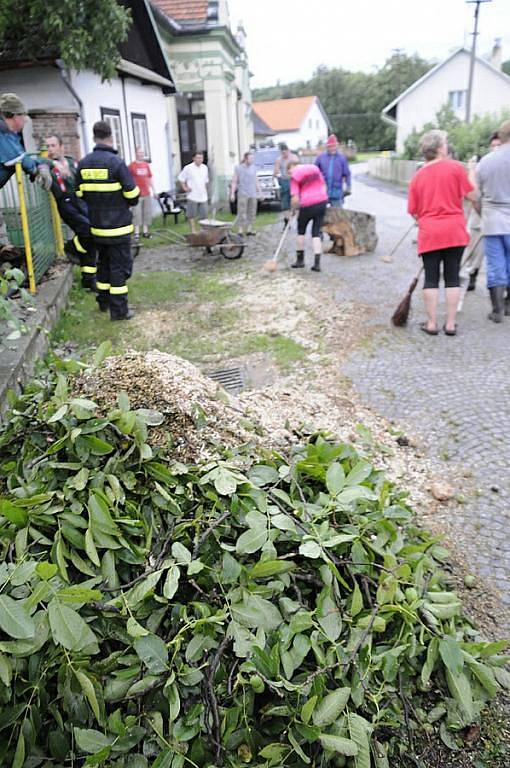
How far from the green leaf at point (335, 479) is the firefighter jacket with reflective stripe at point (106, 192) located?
217 inches

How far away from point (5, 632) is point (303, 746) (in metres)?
0.97

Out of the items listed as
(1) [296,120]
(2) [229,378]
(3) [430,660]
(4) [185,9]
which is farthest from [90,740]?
(1) [296,120]

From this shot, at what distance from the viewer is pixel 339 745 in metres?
2.00

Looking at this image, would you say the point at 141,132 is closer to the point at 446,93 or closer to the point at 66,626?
the point at 66,626

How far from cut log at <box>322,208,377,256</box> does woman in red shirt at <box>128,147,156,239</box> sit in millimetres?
4328

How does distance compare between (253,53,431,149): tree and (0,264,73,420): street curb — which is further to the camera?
(253,53,431,149): tree

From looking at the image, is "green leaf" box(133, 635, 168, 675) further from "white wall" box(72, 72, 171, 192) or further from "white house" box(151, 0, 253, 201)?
"white house" box(151, 0, 253, 201)

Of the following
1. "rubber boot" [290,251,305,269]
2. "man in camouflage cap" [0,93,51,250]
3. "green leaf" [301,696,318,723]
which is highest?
"man in camouflage cap" [0,93,51,250]

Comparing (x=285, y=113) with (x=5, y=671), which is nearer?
(x=5, y=671)

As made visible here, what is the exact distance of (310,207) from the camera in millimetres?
10219

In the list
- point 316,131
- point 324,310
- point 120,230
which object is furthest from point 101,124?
point 316,131

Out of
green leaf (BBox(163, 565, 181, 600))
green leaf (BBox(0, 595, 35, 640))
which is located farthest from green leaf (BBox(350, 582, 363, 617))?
green leaf (BBox(0, 595, 35, 640))

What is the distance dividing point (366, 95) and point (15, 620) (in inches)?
3833

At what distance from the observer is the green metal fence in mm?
7215
